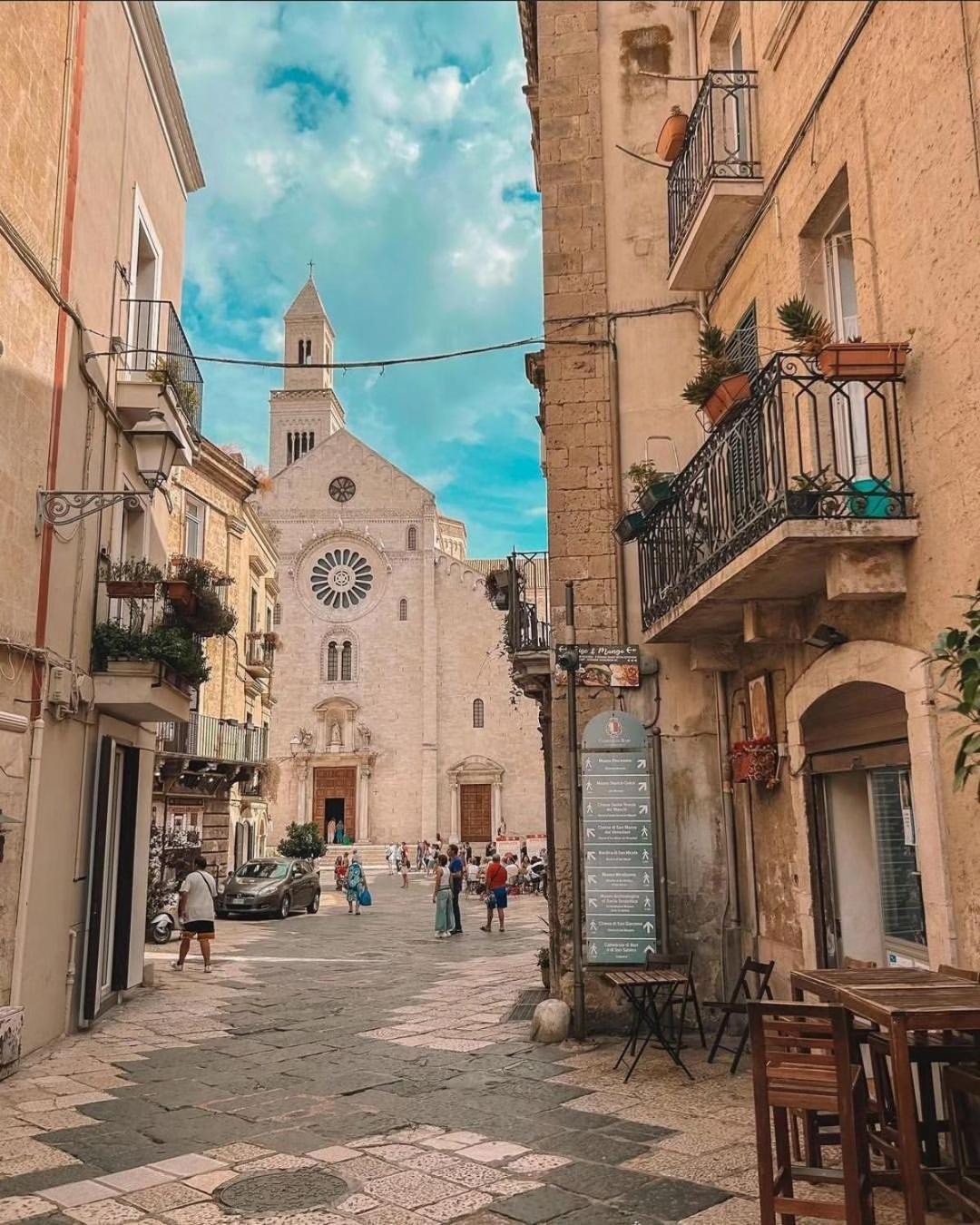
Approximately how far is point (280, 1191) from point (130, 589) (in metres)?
6.31

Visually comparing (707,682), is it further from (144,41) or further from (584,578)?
(144,41)

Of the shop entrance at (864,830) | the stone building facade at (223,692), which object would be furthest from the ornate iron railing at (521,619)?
the stone building facade at (223,692)

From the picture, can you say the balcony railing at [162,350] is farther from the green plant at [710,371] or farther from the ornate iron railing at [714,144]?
the green plant at [710,371]

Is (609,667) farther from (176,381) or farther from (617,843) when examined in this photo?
(176,381)

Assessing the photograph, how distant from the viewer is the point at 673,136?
9008mm

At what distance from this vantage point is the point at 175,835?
20344 millimetres

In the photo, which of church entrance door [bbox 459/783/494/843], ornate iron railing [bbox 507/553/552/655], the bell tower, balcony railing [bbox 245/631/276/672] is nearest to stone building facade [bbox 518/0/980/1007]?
ornate iron railing [bbox 507/553/552/655]

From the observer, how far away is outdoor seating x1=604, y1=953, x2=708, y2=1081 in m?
7.29

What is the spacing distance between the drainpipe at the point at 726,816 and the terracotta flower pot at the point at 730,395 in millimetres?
2580

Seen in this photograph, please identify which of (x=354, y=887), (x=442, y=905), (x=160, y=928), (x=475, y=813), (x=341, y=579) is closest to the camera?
(x=160, y=928)

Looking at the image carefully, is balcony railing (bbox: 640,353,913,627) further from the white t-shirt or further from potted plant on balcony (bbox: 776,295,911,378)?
the white t-shirt

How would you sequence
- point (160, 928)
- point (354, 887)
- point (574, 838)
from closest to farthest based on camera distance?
1. point (574, 838)
2. point (160, 928)
3. point (354, 887)

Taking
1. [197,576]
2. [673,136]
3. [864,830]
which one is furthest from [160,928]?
[673,136]

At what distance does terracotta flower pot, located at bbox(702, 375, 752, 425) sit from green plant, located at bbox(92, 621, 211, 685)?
5654 millimetres
